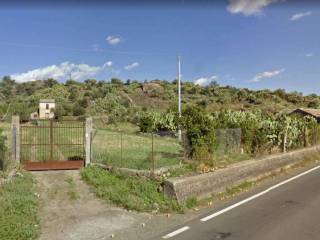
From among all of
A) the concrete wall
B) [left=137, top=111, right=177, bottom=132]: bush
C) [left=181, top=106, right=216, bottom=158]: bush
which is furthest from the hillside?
[left=181, top=106, right=216, bottom=158]: bush

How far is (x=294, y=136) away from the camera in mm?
22500

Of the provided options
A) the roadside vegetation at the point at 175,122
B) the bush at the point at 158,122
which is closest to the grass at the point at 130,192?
the roadside vegetation at the point at 175,122

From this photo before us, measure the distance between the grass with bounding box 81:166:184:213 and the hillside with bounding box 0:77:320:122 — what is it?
132 feet

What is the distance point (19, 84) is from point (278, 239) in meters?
98.3

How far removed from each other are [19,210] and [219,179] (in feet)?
19.7

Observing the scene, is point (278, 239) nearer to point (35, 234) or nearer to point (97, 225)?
point (97, 225)

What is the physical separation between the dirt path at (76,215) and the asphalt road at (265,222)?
49.4 inches

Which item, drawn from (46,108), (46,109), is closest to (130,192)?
(46,109)

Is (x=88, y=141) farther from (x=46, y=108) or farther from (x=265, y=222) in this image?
(x=46, y=108)

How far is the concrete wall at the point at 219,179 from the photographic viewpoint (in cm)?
1007

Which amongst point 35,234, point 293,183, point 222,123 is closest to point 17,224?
point 35,234

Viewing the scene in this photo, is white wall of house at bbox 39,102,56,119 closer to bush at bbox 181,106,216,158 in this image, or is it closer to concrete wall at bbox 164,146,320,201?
concrete wall at bbox 164,146,320,201

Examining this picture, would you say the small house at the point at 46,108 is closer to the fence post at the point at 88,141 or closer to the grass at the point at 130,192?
the fence post at the point at 88,141

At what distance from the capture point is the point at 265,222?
822 cm
